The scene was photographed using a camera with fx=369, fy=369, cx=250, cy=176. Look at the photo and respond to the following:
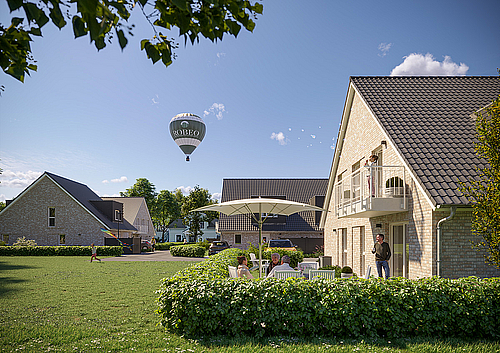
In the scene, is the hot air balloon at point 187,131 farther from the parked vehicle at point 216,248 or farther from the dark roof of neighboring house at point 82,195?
the dark roof of neighboring house at point 82,195

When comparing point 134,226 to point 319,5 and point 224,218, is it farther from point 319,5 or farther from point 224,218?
point 319,5

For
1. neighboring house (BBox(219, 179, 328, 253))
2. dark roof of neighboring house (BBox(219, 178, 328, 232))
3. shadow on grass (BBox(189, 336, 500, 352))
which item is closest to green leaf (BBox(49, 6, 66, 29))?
shadow on grass (BBox(189, 336, 500, 352))

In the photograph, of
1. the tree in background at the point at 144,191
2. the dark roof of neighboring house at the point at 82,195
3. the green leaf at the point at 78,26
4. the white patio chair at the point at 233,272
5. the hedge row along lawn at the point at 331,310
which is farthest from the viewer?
the tree in background at the point at 144,191

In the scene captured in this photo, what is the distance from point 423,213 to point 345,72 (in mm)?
9386

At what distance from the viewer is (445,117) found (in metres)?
12.8

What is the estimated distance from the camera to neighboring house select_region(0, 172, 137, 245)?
122 ft

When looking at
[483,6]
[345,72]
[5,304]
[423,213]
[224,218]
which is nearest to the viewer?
[5,304]

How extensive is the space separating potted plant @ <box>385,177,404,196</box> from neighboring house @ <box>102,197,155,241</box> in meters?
39.8

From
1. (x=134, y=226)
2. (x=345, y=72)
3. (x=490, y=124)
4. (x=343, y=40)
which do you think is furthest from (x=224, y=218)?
(x=490, y=124)

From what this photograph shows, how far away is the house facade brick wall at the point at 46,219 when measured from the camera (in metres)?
37.3

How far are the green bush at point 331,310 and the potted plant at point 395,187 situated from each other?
491 centimetres

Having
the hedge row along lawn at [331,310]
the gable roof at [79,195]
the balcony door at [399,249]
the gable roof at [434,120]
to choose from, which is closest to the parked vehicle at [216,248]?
the gable roof at [79,195]

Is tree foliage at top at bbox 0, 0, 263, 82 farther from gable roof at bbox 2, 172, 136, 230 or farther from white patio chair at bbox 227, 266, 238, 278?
gable roof at bbox 2, 172, 136, 230

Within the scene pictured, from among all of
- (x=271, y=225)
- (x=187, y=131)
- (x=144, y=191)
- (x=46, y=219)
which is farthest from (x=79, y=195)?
(x=144, y=191)
